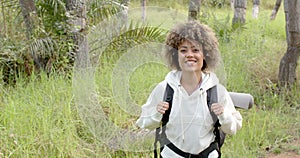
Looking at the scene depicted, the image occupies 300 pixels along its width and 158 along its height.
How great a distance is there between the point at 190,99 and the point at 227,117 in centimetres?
19

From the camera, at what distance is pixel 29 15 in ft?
15.2

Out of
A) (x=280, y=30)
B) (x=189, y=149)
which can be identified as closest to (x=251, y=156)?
(x=189, y=149)

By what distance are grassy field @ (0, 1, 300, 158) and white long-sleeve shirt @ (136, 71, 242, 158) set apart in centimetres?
25

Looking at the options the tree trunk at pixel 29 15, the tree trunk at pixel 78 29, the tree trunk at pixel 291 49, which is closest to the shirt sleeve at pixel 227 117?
the tree trunk at pixel 78 29

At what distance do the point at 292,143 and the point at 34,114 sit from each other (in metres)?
2.29

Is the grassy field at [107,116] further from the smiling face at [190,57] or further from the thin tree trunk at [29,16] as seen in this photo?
the thin tree trunk at [29,16]

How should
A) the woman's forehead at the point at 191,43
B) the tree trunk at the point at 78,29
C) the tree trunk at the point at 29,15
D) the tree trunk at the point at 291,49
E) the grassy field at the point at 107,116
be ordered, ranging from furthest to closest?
the tree trunk at the point at 29,15 < the tree trunk at the point at 291,49 < the tree trunk at the point at 78,29 < the grassy field at the point at 107,116 < the woman's forehead at the point at 191,43

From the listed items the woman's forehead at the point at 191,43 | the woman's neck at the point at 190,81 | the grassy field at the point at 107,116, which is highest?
the woman's forehead at the point at 191,43

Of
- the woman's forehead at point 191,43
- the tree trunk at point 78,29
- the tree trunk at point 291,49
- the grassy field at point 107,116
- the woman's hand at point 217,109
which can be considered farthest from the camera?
the tree trunk at point 291,49

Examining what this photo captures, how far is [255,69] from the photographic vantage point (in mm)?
4895

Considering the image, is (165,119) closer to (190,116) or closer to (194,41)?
(190,116)

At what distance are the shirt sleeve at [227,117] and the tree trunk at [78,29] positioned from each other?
253 centimetres

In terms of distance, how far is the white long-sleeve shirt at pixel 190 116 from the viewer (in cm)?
178

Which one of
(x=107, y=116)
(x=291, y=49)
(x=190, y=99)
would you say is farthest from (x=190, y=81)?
(x=291, y=49)
